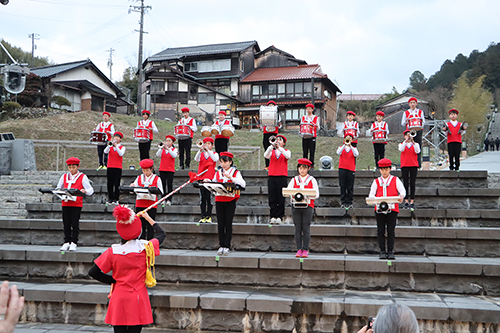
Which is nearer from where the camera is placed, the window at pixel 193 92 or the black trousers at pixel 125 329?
the black trousers at pixel 125 329

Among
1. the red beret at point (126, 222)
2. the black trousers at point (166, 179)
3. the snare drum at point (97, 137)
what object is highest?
the snare drum at point (97, 137)

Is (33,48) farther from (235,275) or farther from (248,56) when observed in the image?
(235,275)

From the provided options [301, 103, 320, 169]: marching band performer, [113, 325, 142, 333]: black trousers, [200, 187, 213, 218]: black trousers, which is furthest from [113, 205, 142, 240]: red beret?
[301, 103, 320, 169]: marching band performer

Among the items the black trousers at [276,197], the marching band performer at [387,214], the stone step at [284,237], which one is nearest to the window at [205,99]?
the stone step at [284,237]

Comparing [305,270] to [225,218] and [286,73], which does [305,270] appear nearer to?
[225,218]

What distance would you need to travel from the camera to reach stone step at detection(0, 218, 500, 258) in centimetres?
746

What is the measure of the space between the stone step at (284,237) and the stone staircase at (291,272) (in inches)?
0.8

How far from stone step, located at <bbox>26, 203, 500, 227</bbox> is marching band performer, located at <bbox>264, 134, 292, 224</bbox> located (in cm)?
36

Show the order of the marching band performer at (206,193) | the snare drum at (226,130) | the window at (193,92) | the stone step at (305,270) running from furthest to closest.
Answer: the window at (193,92), the snare drum at (226,130), the marching band performer at (206,193), the stone step at (305,270)

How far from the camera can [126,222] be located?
4.12 m

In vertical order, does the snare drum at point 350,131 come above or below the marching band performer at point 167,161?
above

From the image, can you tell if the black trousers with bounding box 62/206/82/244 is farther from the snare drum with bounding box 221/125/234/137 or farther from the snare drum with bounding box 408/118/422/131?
the snare drum with bounding box 408/118/422/131

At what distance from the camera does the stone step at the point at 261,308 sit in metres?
5.53

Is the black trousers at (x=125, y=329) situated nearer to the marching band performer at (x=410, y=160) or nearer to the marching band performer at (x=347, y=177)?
the marching band performer at (x=347, y=177)
